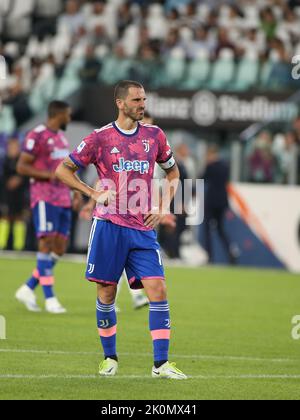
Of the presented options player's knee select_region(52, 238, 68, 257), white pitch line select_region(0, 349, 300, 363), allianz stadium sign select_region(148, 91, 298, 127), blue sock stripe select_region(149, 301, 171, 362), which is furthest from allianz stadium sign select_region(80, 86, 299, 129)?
blue sock stripe select_region(149, 301, 171, 362)

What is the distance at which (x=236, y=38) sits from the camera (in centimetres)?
2667

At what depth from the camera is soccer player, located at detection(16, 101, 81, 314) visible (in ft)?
45.8

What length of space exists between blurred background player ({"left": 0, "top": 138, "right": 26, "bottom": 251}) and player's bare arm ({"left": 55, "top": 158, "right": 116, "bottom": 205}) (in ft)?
48.8

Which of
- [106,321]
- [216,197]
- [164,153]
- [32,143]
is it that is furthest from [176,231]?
[106,321]

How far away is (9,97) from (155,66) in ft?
11.3

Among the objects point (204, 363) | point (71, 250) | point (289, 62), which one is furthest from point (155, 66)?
point (204, 363)

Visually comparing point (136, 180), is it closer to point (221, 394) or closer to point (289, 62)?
point (221, 394)

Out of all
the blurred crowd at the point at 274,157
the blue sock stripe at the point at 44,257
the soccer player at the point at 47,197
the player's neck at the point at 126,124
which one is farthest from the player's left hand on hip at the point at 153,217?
the blurred crowd at the point at 274,157

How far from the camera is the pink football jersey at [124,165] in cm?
912

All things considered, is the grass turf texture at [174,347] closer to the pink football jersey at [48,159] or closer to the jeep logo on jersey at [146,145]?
the pink football jersey at [48,159]

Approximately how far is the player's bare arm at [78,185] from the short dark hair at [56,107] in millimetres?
4715

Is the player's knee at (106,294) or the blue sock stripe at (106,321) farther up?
the player's knee at (106,294)
